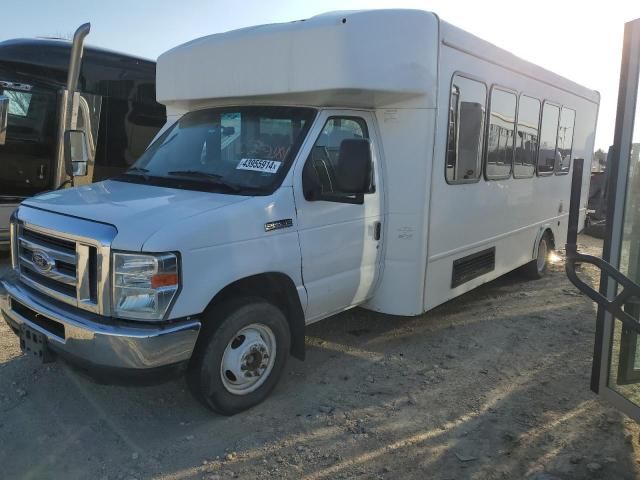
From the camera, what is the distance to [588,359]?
486cm

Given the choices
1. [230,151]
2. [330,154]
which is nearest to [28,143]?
[230,151]

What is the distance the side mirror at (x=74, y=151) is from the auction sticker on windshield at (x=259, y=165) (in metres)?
2.10

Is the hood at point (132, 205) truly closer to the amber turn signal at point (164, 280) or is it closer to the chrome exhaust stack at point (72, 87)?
the amber turn signal at point (164, 280)

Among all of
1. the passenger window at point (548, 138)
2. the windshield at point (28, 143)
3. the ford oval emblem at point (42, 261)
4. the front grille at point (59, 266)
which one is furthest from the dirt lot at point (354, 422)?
the windshield at point (28, 143)

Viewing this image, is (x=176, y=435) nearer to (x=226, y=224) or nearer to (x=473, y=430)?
(x=226, y=224)

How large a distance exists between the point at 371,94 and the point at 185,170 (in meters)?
1.55

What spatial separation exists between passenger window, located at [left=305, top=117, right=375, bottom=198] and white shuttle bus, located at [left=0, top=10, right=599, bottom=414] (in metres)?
0.01

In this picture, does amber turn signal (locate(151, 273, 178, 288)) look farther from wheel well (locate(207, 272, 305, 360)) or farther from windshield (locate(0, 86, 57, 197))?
windshield (locate(0, 86, 57, 197))

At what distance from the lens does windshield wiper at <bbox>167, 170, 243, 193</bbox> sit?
3748mm

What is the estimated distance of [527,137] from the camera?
21.5 feet

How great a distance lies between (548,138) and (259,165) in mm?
4768

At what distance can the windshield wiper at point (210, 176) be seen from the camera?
148 inches

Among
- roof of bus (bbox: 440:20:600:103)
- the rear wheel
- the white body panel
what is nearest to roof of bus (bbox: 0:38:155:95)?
the white body panel

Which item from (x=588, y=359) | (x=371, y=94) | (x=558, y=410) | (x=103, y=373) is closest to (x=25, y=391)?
(x=103, y=373)
